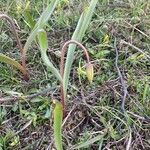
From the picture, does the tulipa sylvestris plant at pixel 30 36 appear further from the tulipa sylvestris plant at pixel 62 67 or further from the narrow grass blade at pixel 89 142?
the narrow grass blade at pixel 89 142

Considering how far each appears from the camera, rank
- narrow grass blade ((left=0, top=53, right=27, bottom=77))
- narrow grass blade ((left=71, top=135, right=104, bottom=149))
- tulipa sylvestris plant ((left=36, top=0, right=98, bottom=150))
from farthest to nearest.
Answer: narrow grass blade ((left=0, top=53, right=27, bottom=77))
narrow grass blade ((left=71, top=135, right=104, bottom=149))
tulipa sylvestris plant ((left=36, top=0, right=98, bottom=150))

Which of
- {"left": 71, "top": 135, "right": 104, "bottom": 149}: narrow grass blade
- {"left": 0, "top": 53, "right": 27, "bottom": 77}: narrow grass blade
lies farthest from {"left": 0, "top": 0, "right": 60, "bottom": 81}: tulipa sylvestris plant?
{"left": 71, "top": 135, "right": 104, "bottom": 149}: narrow grass blade


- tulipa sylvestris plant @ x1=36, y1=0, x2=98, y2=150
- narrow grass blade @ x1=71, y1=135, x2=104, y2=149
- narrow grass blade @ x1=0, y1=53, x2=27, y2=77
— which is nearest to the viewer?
tulipa sylvestris plant @ x1=36, y1=0, x2=98, y2=150

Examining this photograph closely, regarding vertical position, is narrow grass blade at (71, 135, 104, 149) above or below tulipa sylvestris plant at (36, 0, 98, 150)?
below

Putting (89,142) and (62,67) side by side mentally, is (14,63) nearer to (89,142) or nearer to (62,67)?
(62,67)

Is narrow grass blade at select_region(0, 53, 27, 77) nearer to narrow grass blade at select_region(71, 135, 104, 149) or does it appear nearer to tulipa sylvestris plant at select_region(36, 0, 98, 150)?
tulipa sylvestris plant at select_region(36, 0, 98, 150)

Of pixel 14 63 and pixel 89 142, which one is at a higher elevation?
pixel 14 63

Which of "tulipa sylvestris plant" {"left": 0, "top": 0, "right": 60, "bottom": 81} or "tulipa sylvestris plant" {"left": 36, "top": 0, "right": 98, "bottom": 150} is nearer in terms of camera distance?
"tulipa sylvestris plant" {"left": 36, "top": 0, "right": 98, "bottom": 150}

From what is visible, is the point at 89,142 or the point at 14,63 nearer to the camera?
the point at 89,142

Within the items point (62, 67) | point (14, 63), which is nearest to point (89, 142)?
point (62, 67)

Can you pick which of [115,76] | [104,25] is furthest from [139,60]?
[104,25]

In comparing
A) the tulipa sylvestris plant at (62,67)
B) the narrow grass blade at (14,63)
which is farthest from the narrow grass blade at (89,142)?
the narrow grass blade at (14,63)
